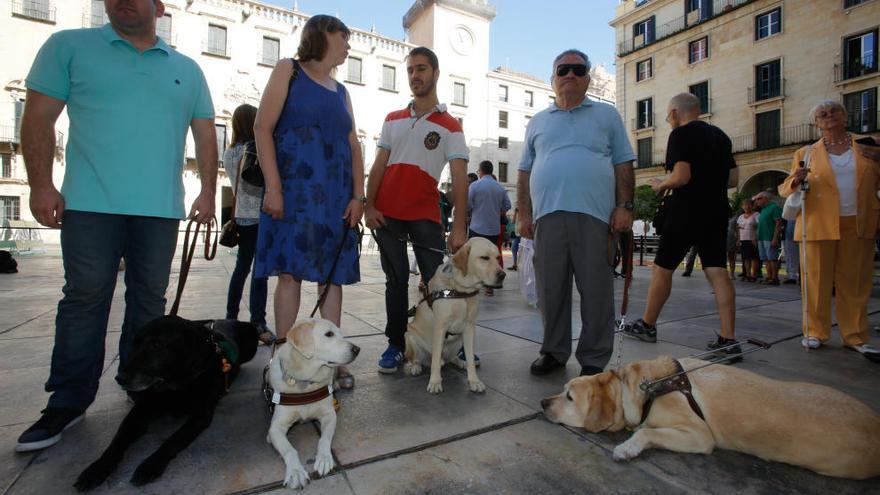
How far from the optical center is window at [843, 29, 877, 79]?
21.5 m

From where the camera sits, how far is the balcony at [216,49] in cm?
2614

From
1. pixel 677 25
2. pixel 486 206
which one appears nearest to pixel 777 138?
pixel 677 25

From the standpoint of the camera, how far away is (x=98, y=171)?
2.03m

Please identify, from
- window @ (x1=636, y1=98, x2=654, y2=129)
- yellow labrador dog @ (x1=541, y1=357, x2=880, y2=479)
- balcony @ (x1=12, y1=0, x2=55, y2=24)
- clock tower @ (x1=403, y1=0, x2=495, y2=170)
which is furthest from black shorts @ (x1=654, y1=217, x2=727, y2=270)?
balcony @ (x1=12, y1=0, x2=55, y2=24)

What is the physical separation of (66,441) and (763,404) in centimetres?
303

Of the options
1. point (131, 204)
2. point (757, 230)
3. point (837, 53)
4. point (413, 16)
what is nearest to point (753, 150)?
point (837, 53)

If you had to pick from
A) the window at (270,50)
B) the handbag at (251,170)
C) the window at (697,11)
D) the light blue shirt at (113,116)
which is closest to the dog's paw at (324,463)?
the light blue shirt at (113,116)

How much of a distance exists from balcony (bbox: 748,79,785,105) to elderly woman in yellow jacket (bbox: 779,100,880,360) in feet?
90.5

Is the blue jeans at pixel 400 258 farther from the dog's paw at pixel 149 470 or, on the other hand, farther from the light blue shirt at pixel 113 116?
the dog's paw at pixel 149 470

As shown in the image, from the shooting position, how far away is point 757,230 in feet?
29.7

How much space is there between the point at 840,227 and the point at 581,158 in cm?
258

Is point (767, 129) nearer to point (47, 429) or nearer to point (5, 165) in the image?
point (47, 429)

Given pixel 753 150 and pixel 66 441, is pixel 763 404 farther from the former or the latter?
pixel 753 150

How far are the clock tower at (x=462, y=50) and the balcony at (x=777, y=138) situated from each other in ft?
60.0
